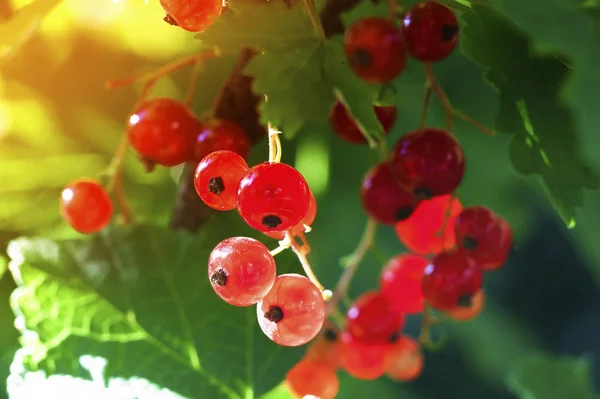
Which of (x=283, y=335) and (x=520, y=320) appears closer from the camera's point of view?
(x=283, y=335)

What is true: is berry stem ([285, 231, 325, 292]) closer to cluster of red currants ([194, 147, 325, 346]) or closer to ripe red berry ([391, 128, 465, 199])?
cluster of red currants ([194, 147, 325, 346])

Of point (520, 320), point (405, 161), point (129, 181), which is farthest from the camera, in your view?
point (520, 320)

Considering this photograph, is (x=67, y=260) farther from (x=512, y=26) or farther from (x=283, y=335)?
(x=512, y=26)

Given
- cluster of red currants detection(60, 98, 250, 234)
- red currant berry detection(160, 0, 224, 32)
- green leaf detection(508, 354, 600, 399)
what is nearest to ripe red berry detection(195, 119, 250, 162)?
cluster of red currants detection(60, 98, 250, 234)

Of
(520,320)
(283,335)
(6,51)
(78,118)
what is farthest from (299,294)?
(520,320)

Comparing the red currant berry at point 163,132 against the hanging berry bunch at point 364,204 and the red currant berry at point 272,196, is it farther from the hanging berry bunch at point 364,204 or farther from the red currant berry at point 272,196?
the red currant berry at point 272,196

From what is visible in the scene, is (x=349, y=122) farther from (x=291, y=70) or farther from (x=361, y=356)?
(x=361, y=356)

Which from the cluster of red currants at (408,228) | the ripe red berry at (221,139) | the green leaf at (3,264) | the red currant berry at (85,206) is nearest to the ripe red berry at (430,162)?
the cluster of red currants at (408,228)
